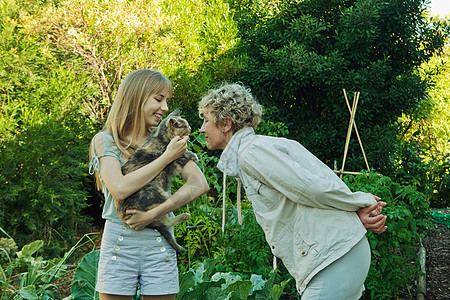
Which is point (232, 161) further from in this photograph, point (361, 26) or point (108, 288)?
point (361, 26)

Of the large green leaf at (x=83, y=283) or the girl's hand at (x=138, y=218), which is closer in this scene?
the girl's hand at (x=138, y=218)

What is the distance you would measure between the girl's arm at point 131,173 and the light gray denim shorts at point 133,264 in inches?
6.6

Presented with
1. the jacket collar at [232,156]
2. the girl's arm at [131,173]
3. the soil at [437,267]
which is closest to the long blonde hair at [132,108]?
the girl's arm at [131,173]

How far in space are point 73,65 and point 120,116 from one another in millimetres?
5451

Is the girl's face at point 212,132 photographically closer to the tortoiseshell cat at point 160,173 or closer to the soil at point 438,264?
the tortoiseshell cat at point 160,173

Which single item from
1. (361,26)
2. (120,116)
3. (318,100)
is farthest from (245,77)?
(120,116)

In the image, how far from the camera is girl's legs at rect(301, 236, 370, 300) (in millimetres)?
1867

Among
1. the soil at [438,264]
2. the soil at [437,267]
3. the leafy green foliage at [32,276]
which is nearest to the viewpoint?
the leafy green foliage at [32,276]

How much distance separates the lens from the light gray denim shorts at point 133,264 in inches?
77.7

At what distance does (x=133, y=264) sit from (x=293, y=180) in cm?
79

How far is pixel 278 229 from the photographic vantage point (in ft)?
6.38

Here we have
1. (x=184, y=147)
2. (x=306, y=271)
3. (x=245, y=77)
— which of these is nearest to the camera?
(x=306, y=271)

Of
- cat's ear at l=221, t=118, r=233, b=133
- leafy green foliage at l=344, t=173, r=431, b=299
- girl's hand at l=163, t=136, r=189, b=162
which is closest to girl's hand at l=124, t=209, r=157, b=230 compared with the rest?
girl's hand at l=163, t=136, r=189, b=162

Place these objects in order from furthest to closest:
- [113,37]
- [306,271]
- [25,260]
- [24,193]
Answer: [113,37] → [24,193] → [25,260] → [306,271]
